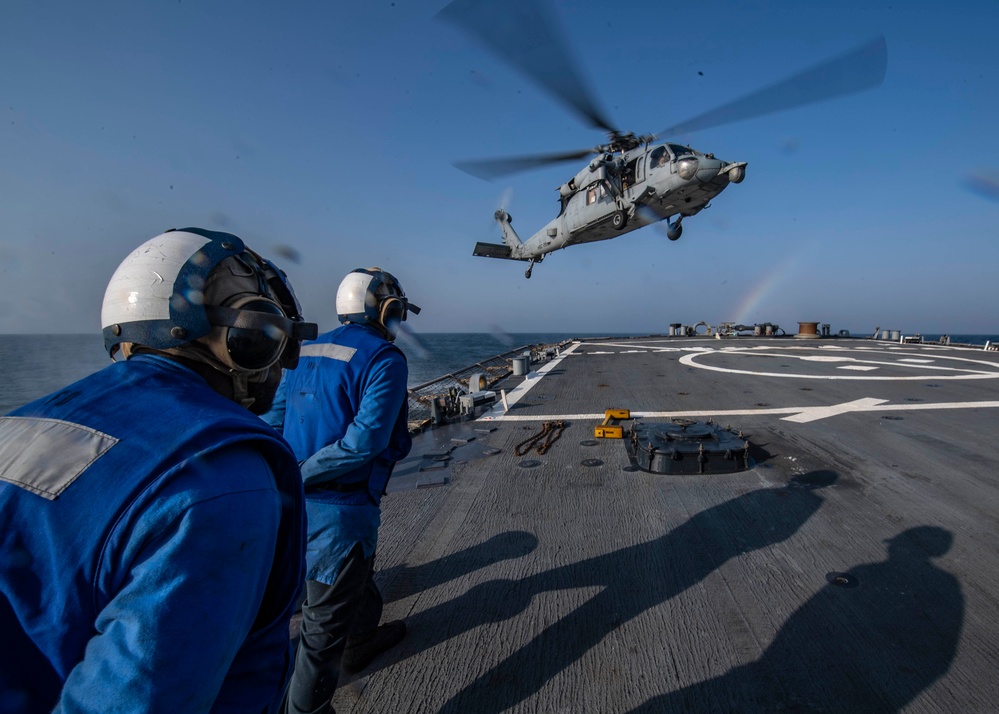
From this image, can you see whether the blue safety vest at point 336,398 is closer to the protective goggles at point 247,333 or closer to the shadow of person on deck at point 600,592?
the shadow of person on deck at point 600,592

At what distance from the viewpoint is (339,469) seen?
2.46 m

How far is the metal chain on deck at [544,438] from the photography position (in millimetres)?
6430

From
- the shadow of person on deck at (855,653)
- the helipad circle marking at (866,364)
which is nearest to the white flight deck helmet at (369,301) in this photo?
the shadow of person on deck at (855,653)

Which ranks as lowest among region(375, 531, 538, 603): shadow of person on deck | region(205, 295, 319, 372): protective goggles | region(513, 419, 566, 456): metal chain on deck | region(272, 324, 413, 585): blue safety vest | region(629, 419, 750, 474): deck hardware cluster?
region(375, 531, 538, 603): shadow of person on deck

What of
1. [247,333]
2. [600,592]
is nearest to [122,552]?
[247,333]

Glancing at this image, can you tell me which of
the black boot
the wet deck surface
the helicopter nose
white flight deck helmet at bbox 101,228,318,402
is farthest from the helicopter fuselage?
white flight deck helmet at bbox 101,228,318,402

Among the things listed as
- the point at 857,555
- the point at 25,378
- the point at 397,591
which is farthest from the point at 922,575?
the point at 25,378

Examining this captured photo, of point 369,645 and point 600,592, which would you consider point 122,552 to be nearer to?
point 369,645

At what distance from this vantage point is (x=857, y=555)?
3.56m

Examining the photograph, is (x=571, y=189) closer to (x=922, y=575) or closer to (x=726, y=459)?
(x=726, y=459)

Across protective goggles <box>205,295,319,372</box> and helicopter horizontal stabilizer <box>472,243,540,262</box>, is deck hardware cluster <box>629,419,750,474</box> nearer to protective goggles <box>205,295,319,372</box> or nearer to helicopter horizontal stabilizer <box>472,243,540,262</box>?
protective goggles <box>205,295,319,372</box>

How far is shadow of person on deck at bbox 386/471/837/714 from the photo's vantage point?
2.55 m

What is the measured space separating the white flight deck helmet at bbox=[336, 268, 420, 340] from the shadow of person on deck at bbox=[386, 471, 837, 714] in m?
1.98

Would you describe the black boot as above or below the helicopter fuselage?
below
